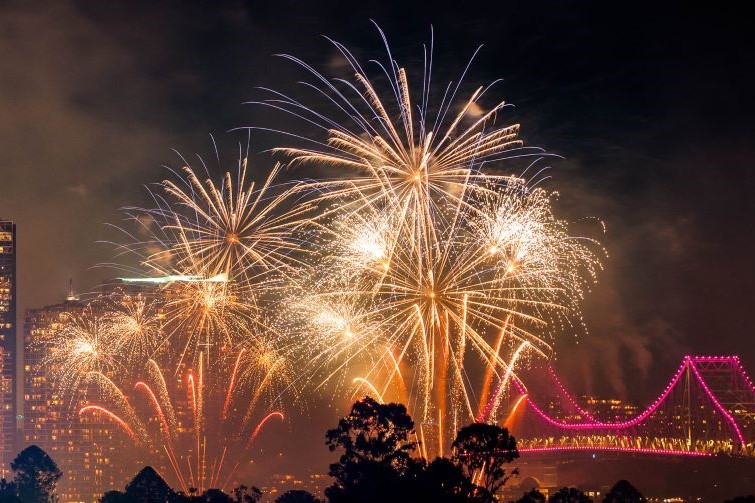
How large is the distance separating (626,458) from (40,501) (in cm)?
6378

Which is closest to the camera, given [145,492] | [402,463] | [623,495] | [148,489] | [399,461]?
[402,463]

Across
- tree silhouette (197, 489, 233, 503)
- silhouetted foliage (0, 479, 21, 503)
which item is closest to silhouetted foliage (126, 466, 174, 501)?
tree silhouette (197, 489, 233, 503)

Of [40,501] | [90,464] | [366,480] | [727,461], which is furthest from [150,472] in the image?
[90,464]

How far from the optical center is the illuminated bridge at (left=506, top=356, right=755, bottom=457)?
443 feet

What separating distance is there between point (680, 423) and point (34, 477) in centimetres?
7106

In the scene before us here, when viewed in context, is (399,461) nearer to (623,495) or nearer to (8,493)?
(623,495)

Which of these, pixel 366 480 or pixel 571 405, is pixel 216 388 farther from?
pixel 366 480

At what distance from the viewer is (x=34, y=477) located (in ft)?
411

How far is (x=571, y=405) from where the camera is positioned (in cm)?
16588

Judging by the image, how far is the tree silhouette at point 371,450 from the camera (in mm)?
66375

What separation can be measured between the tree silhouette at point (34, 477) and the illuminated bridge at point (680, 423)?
4628 cm

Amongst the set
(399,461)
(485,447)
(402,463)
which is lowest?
(402,463)

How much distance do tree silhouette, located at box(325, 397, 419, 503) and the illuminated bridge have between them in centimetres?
5802

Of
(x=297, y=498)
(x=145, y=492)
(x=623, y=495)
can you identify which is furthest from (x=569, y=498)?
(x=145, y=492)
